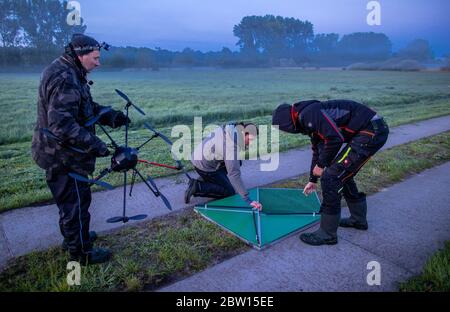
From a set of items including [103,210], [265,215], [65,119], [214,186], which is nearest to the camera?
[65,119]

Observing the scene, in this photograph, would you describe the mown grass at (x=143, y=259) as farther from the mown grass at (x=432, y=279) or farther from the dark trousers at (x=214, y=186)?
the mown grass at (x=432, y=279)

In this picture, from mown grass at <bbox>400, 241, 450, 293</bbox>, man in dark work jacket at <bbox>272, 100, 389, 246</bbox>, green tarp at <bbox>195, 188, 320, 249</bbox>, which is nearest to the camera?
mown grass at <bbox>400, 241, 450, 293</bbox>

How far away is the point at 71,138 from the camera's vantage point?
9.82 feet

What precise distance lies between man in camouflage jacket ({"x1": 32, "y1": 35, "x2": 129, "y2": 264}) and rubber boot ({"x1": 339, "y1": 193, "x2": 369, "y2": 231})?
9.99 feet

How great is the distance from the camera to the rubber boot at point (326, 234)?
391 cm

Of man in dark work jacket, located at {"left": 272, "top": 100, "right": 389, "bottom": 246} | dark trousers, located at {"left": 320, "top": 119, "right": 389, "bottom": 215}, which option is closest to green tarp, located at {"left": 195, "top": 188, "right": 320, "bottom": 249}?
man in dark work jacket, located at {"left": 272, "top": 100, "right": 389, "bottom": 246}

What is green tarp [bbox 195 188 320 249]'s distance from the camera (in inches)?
162

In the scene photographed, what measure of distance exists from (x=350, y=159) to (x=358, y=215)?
0.98 meters

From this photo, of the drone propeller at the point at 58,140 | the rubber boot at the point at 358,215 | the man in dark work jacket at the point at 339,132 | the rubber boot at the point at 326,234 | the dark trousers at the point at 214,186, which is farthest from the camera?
the dark trousers at the point at 214,186

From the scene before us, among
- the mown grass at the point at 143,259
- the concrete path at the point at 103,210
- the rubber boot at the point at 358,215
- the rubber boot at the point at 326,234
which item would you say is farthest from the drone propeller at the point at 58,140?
the rubber boot at the point at 358,215

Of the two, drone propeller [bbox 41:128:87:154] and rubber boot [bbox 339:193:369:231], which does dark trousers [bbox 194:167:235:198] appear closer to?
rubber boot [bbox 339:193:369:231]

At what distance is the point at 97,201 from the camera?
16.9 feet

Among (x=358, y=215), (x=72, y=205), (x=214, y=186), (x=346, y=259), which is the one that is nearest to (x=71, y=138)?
(x=72, y=205)

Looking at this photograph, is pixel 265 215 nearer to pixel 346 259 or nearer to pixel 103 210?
pixel 346 259
